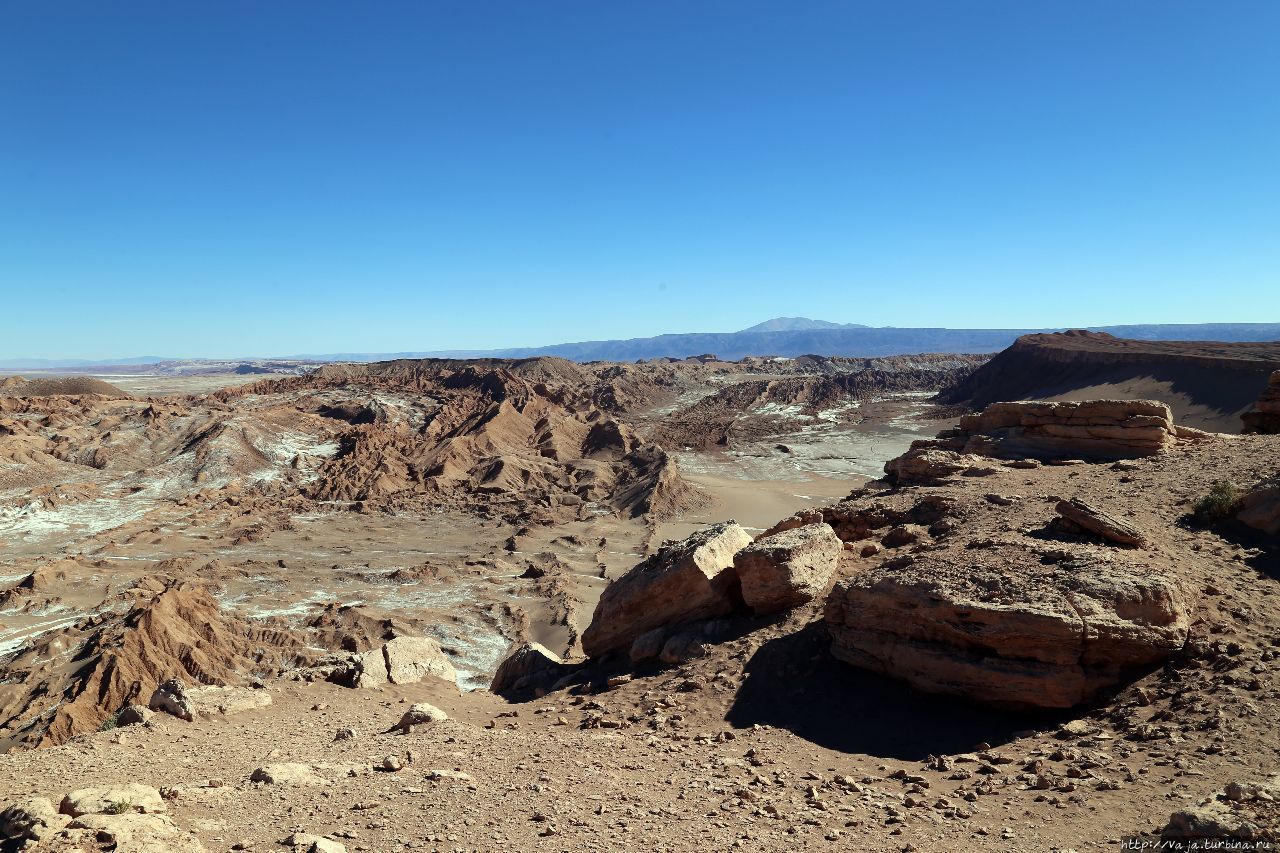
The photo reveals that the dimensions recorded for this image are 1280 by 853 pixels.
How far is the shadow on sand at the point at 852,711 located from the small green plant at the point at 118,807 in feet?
17.6

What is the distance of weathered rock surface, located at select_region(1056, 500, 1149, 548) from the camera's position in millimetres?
8352

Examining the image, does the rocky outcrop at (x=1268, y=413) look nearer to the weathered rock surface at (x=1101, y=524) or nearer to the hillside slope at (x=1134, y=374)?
the weathered rock surface at (x=1101, y=524)

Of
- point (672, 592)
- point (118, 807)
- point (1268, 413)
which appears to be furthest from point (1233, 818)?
point (1268, 413)

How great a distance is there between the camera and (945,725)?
6922 mm

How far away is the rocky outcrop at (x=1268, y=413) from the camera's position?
15195 mm

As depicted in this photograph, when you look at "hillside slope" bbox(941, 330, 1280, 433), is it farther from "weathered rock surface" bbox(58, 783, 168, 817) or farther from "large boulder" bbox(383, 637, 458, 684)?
"weathered rock surface" bbox(58, 783, 168, 817)

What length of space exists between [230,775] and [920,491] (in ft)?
34.6

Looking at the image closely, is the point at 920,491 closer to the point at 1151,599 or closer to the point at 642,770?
the point at 1151,599

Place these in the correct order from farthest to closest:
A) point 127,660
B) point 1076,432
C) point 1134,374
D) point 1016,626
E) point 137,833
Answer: point 1134,374, point 1076,432, point 127,660, point 1016,626, point 137,833

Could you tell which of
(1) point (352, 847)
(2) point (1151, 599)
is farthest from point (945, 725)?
(1) point (352, 847)

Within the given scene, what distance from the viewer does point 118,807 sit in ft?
16.9

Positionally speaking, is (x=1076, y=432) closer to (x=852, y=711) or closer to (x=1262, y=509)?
(x=1262, y=509)

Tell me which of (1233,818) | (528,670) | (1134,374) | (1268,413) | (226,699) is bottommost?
(528,670)

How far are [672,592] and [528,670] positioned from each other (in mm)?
2900
